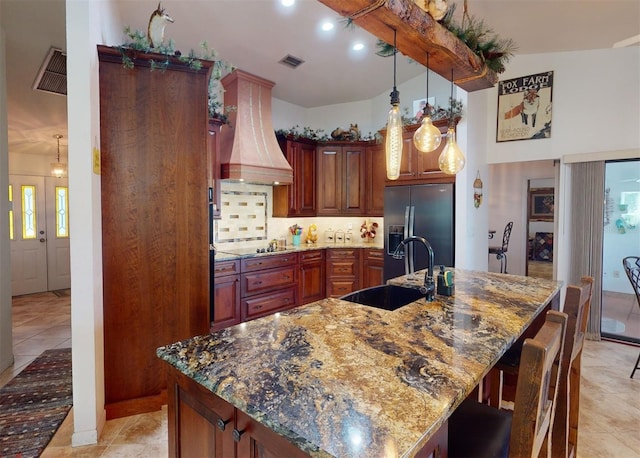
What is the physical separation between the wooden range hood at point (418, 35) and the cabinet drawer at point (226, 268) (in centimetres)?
277

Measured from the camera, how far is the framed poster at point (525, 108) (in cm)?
398

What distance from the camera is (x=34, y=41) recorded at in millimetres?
3244

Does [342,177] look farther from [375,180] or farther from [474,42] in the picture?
[474,42]

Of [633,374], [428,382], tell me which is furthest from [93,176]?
[633,374]

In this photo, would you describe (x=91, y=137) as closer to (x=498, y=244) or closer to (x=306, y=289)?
(x=306, y=289)

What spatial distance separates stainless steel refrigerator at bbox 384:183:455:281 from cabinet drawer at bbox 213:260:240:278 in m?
1.98

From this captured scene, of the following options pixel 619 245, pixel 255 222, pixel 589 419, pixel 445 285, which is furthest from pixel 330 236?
pixel 589 419

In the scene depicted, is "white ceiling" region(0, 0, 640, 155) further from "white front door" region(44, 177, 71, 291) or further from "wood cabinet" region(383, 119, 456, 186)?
"white front door" region(44, 177, 71, 291)

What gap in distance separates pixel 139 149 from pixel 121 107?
30 centimetres

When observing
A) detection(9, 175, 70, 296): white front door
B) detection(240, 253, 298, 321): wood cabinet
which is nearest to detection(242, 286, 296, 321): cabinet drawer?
detection(240, 253, 298, 321): wood cabinet

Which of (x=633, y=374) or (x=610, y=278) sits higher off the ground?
(x=610, y=278)

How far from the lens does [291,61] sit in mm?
3984

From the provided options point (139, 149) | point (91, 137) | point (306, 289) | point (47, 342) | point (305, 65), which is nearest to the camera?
point (91, 137)

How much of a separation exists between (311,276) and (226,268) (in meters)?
1.39
